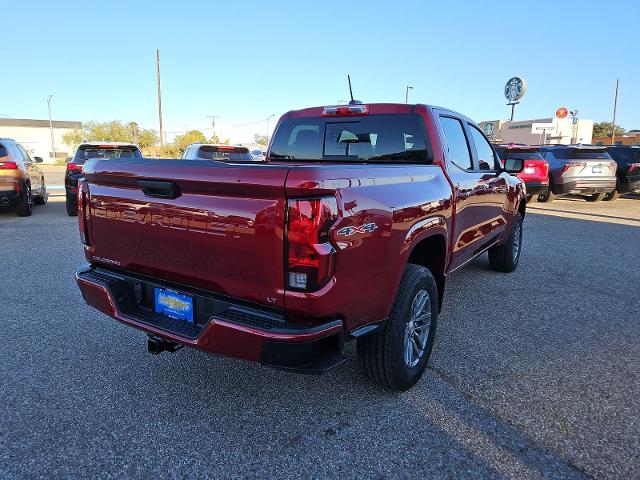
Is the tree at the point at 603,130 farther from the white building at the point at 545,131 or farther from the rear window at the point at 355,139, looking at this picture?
the rear window at the point at 355,139

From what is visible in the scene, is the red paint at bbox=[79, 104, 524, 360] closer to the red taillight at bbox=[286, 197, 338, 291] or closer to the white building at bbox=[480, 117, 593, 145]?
the red taillight at bbox=[286, 197, 338, 291]

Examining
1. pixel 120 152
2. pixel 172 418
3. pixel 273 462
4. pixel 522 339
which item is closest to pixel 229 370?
pixel 172 418

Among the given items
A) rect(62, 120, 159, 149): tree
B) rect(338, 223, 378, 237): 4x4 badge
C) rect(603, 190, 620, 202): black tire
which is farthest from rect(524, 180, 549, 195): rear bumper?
rect(62, 120, 159, 149): tree

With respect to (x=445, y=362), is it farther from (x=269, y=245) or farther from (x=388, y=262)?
(x=269, y=245)

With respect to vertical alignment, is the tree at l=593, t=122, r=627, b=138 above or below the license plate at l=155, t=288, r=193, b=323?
above

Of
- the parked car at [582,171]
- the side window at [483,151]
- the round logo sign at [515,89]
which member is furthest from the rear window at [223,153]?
the round logo sign at [515,89]

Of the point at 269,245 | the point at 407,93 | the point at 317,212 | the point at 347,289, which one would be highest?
the point at 407,93

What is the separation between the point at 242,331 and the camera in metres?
2.21

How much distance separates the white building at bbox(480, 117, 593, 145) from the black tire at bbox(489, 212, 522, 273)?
130 feet

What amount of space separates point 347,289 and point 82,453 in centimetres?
160

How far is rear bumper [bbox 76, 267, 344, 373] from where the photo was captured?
2164mm

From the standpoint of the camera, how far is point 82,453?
93.5 inches

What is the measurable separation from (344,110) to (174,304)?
2.21 m

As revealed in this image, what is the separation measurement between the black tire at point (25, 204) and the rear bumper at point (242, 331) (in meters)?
8.79
